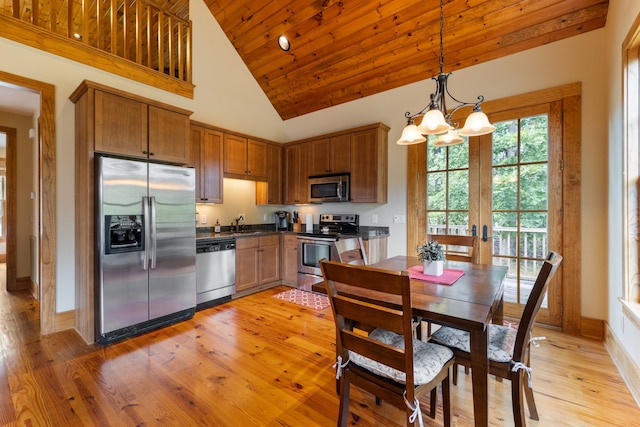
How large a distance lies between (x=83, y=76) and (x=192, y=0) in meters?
1.97

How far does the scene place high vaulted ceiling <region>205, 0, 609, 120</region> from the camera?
2.75m

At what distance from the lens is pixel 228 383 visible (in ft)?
6.68

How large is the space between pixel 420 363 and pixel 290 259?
321 cm

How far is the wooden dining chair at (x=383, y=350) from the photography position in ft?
3.84

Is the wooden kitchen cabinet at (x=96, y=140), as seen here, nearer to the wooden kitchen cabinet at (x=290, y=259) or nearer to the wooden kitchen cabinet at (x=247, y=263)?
the wooden kitchen cabinet at (x=247, y=263)

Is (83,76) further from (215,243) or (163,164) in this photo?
(215,243)

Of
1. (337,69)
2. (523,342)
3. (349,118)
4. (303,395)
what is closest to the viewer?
(523,342)

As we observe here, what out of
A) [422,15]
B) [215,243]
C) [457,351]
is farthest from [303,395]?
[422,15]

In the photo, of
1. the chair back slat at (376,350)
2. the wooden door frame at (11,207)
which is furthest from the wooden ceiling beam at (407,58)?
the wooden door frame at (11,207)

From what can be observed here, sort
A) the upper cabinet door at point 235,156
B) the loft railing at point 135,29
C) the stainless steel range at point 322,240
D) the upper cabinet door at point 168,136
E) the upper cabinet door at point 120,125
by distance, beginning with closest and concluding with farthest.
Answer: the upper cabinet door at point 120,125, the upper cabinet door at point 168,136, the loft railing at point 135,29, the stainless steel range at point 322,240, the upper cabinet door at point 235,156

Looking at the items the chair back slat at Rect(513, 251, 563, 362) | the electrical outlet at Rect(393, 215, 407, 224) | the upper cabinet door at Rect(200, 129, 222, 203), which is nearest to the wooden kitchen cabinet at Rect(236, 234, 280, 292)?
the upper cabinet door at Rect(200, 129, 222, 203)

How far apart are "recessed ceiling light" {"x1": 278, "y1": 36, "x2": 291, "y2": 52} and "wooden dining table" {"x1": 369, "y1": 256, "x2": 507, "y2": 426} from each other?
11.9 feet

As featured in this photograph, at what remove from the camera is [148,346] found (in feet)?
8.48

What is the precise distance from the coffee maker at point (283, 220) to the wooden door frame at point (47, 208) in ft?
9.48
